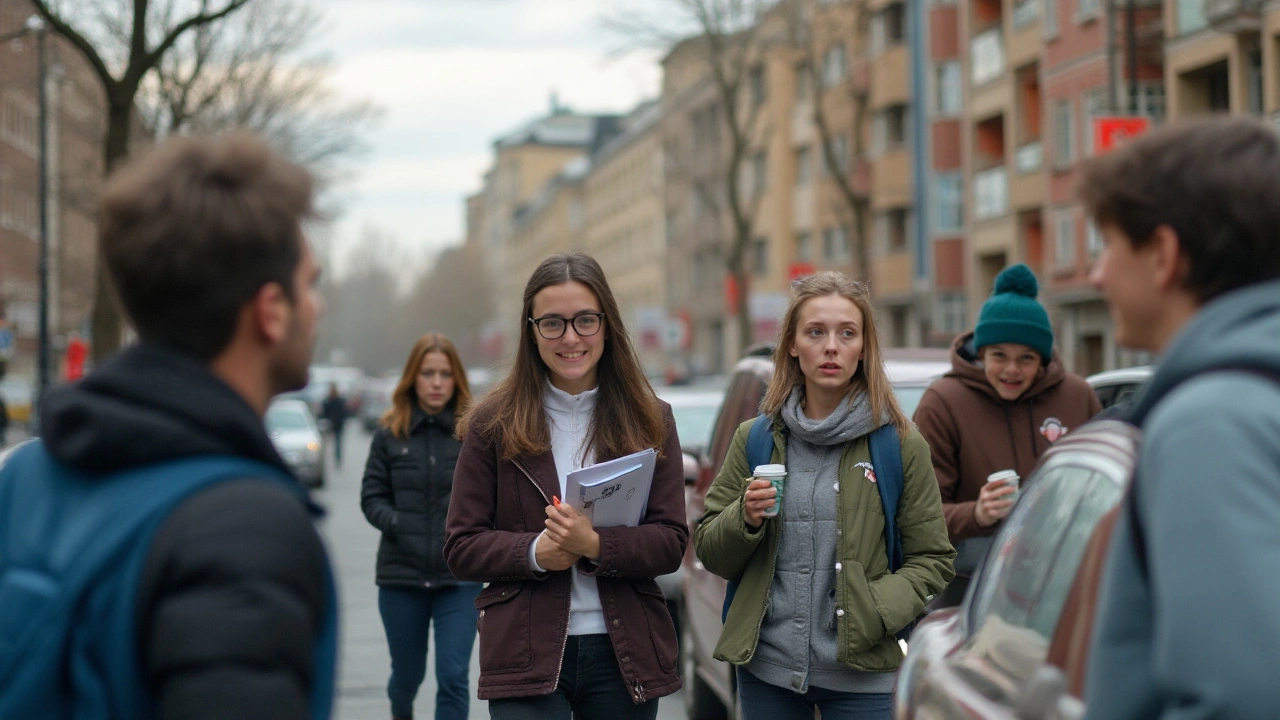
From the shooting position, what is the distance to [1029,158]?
41125 millimetres

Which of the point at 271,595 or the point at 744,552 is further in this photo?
the point at 744,552

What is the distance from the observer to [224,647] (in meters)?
1.92

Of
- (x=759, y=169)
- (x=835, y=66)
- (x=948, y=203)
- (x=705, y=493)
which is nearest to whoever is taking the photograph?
(x=705, y=493)

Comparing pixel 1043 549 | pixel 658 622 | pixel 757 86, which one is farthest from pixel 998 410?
pixel 757 86

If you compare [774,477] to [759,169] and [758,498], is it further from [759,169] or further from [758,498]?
[759,169]

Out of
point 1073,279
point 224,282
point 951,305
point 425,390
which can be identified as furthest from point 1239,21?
point 224,282

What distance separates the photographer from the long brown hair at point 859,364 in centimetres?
455

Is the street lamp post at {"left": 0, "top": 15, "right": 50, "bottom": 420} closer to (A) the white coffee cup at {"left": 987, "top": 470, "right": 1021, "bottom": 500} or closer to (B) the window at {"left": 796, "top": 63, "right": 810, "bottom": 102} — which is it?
(A) the white coffee cup at {"left": 987, "top": 470, "right": 1021, "bottom": 500}

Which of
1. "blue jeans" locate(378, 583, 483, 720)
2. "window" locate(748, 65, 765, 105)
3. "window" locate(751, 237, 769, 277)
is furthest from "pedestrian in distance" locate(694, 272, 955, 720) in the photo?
"window" locate(751, 237, 769, 277)

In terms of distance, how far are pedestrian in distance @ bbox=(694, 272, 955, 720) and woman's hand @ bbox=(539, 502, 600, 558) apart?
1.40 feet

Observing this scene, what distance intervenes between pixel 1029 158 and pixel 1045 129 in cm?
185

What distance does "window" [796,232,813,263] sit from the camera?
5978cm

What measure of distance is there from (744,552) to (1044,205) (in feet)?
123

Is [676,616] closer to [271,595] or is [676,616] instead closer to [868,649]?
[868,649]
